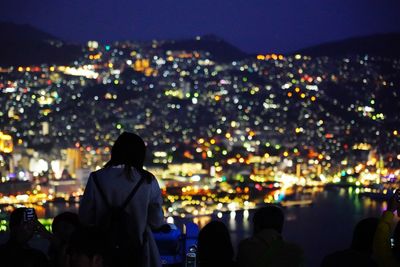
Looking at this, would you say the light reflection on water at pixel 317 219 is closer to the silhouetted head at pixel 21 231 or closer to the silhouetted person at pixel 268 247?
the silhouetted person at pixel 268 247

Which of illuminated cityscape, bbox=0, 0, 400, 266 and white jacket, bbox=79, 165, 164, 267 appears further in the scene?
illuminated cityscape, bbox=0, 0, 400, 266

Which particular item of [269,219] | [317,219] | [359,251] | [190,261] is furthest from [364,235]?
[317,219]

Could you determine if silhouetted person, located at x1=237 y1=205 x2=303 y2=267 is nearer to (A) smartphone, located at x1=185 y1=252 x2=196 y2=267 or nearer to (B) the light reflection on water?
(A) smartphone, located at x1=185 y1=252 x2=196 y2=267

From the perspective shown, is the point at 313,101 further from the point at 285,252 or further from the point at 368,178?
the point at 285,252

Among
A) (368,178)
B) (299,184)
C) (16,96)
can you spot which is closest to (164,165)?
(299,184)

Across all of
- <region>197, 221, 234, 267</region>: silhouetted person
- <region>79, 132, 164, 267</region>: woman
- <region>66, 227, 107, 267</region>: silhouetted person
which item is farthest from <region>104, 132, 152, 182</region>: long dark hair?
<region>66, 227, 107, 267</region>: silhouetted person

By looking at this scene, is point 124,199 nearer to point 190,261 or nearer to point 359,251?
point 190,261

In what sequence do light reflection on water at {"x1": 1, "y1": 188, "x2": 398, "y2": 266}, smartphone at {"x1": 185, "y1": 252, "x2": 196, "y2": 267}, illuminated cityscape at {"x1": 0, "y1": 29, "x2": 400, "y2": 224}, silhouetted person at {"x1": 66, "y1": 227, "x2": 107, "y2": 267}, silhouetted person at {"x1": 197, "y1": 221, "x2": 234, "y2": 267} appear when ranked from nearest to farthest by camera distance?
silhouetted person at {"x1": 66, "y1": 227, "x2": 107, "y2": 267}, silhouetted person at {"x1": 197, "y1": 221, "x2": 234, "y2": 267}, smartphone at {"x1": 185, "y1": 252, "x2": 196, "y2": 267}, light reflection on water at {"x1": 1, "y1": 188, "x2": 398, "y2": 266}, illuminated cityscape at {"x1": 0, "y1": 29, "x2": 400, "y2": 224}

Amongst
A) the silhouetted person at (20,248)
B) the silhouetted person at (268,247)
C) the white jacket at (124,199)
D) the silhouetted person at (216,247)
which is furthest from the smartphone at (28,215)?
the silhouetted person at (268,247)
